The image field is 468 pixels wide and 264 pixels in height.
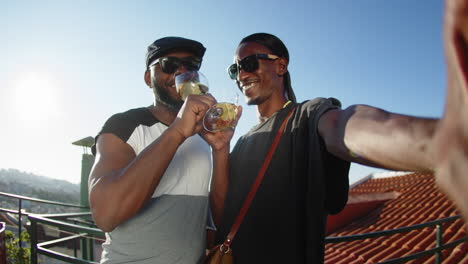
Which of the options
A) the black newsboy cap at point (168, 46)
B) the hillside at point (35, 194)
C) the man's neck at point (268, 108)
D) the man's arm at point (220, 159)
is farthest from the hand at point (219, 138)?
the hillside at point (35, 194)

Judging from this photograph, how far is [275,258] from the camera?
1270mm

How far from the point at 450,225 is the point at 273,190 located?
764 cm

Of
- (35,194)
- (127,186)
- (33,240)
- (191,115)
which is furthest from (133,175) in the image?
(35,194)

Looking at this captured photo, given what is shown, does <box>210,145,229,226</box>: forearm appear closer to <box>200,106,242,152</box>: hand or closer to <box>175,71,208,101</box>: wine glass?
<box>200,106,242,152</box>: hand

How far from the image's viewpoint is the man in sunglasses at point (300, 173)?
2.67ft

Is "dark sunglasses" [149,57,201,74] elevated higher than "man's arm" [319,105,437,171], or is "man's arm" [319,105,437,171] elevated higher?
"dark sunglasses" [149,57,201,74]

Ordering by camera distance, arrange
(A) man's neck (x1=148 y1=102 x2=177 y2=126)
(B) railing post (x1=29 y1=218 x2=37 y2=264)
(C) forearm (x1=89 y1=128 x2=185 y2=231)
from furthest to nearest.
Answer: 1. (B) railing post (x1=29 y1=218 x2=37 y2=264)
2. (A) man's neck (x1=148 y1=102 x2=177 y2=126)
3. (C) forearm (x1=89 y1=128 x2=185 y2=231)

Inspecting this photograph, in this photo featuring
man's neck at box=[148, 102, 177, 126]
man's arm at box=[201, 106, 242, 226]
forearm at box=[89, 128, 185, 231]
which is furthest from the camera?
man's neck at box=[148, 102, 177, 126]

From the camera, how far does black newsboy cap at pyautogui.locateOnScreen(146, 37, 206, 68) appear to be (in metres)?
1.72

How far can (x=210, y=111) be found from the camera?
4.73 ft

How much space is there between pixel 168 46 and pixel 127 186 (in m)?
0.93

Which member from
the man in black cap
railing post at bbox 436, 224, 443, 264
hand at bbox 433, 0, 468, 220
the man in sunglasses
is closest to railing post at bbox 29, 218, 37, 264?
the man in black cap

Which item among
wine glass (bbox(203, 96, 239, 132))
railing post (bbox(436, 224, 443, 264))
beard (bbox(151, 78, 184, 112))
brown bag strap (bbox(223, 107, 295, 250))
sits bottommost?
railing post (bbox(436, 224, 443, 264))

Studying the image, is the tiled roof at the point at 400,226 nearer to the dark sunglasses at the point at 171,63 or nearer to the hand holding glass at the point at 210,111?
the hand holding glass at the point at 210,111
